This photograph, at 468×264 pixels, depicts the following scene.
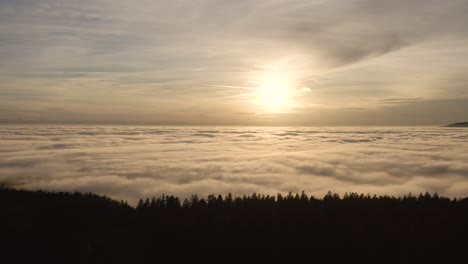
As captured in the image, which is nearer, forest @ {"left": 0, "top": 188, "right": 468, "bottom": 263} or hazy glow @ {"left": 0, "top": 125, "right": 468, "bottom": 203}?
forest @ {"left": 0, "top": 188, "right": 468, "bottom": 263}

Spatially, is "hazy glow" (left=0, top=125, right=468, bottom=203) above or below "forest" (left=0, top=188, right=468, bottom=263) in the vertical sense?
below

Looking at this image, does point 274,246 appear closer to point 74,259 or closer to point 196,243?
point 196,243

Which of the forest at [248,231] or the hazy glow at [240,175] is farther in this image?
the hazy glow at [240,175]

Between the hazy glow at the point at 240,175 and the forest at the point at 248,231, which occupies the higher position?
the forest at the point at 248,231

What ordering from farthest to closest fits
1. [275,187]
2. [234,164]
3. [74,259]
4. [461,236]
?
[234,164] < [275,187] < [461,236] < [74,259]

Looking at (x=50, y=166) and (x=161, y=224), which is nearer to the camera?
(x=161, y=224)

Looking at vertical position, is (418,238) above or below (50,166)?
above

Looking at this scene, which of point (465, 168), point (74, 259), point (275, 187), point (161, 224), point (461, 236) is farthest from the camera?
point (465, 168)

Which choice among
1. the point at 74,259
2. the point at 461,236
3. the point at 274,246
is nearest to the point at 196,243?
the point at 274,246
